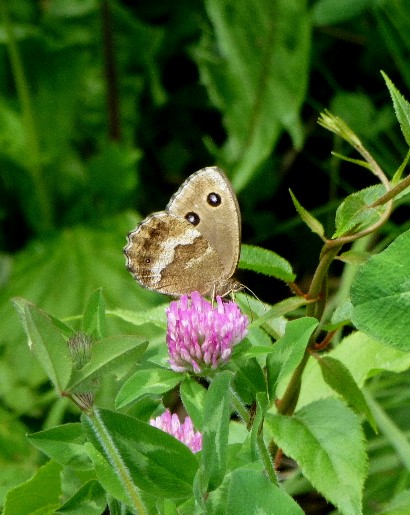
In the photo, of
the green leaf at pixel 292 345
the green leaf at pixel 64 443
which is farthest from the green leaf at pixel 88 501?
the green leaf at pixel 292 345

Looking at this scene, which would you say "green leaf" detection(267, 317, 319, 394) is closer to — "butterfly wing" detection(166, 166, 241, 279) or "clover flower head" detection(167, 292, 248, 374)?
"clover flower head" detection(167, 292, 248, 374)

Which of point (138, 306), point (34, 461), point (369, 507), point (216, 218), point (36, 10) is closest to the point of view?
point (216, 218)

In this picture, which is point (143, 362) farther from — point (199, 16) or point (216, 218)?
point (199, 16)

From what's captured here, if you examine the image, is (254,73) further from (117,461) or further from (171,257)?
(117,461)

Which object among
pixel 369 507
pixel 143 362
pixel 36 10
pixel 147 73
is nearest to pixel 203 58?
pixel 147 73

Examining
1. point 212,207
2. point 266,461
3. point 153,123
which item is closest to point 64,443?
point 266,461

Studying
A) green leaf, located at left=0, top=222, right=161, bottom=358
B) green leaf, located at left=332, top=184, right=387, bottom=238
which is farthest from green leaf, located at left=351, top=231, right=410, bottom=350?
green leaf, located at left=0, top=222, right=161, bottom=358

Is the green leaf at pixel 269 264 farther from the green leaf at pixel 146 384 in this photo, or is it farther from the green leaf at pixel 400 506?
the green leaf at pixel 400 506
